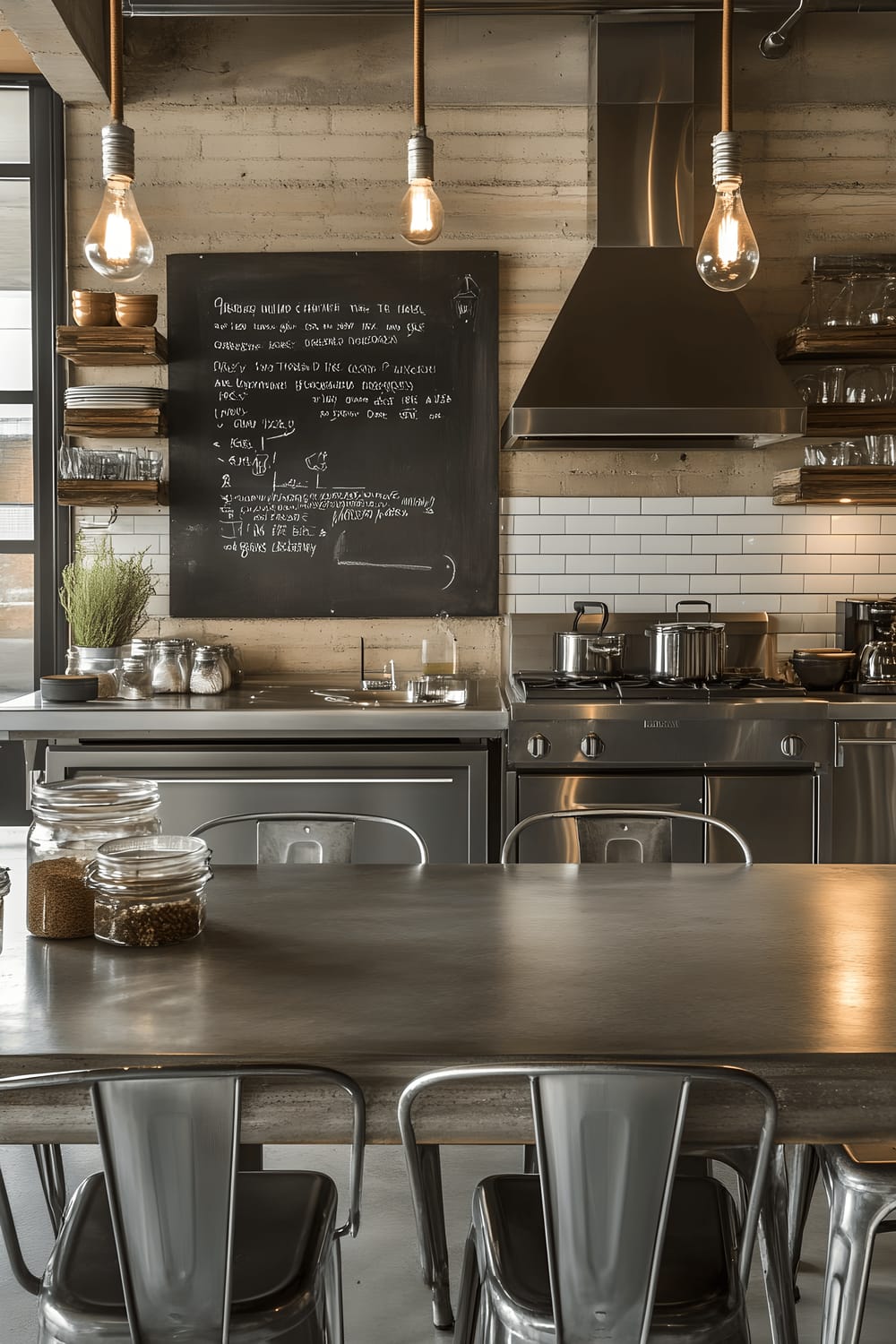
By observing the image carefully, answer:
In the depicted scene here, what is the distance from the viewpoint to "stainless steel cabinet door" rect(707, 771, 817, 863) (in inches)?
154

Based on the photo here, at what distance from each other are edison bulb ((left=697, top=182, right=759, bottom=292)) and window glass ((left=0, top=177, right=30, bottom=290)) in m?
3.42

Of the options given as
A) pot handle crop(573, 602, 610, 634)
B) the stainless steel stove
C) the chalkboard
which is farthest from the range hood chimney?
the stainless steel stove

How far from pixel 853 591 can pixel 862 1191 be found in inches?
129

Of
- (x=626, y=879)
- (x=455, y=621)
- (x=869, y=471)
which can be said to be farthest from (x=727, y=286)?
(x=455, y=621)

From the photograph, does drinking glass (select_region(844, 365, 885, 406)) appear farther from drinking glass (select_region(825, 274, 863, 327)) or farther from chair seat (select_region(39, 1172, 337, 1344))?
chair seat (select_region(39, 1172, 337, 1344))

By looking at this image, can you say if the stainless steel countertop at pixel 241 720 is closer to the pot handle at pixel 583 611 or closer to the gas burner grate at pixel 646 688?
the gas burner grate at pixel 646 688

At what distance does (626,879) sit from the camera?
2354 millimetres

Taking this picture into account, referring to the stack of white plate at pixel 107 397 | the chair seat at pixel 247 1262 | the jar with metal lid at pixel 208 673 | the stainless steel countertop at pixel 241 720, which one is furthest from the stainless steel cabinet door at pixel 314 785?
the chair seat at pixel 247 1262

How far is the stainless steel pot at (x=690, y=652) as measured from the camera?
4191 mm

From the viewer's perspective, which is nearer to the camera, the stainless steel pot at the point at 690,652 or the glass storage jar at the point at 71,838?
the glass storage jar at the point at 71,838

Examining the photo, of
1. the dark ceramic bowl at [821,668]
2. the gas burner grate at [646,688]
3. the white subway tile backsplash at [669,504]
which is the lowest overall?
the gas burner grate at [646,688]

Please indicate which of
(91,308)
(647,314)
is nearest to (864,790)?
(647,314)

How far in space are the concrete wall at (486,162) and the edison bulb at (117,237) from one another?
9.21ft

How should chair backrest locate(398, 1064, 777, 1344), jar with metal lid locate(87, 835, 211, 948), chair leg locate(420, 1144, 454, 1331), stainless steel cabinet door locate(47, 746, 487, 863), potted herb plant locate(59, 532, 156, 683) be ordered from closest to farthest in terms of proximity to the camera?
chair backrest locate(398, 1064, 777, 1344) → jar with metal lid locate(87, 835, 211, 948) → chair leg locate(420, 1144, 454, 1331) → stainless steel cabinet door locate(47, 746, 487, 863) → potted herb plant locate(59, 532, 156, 683)
